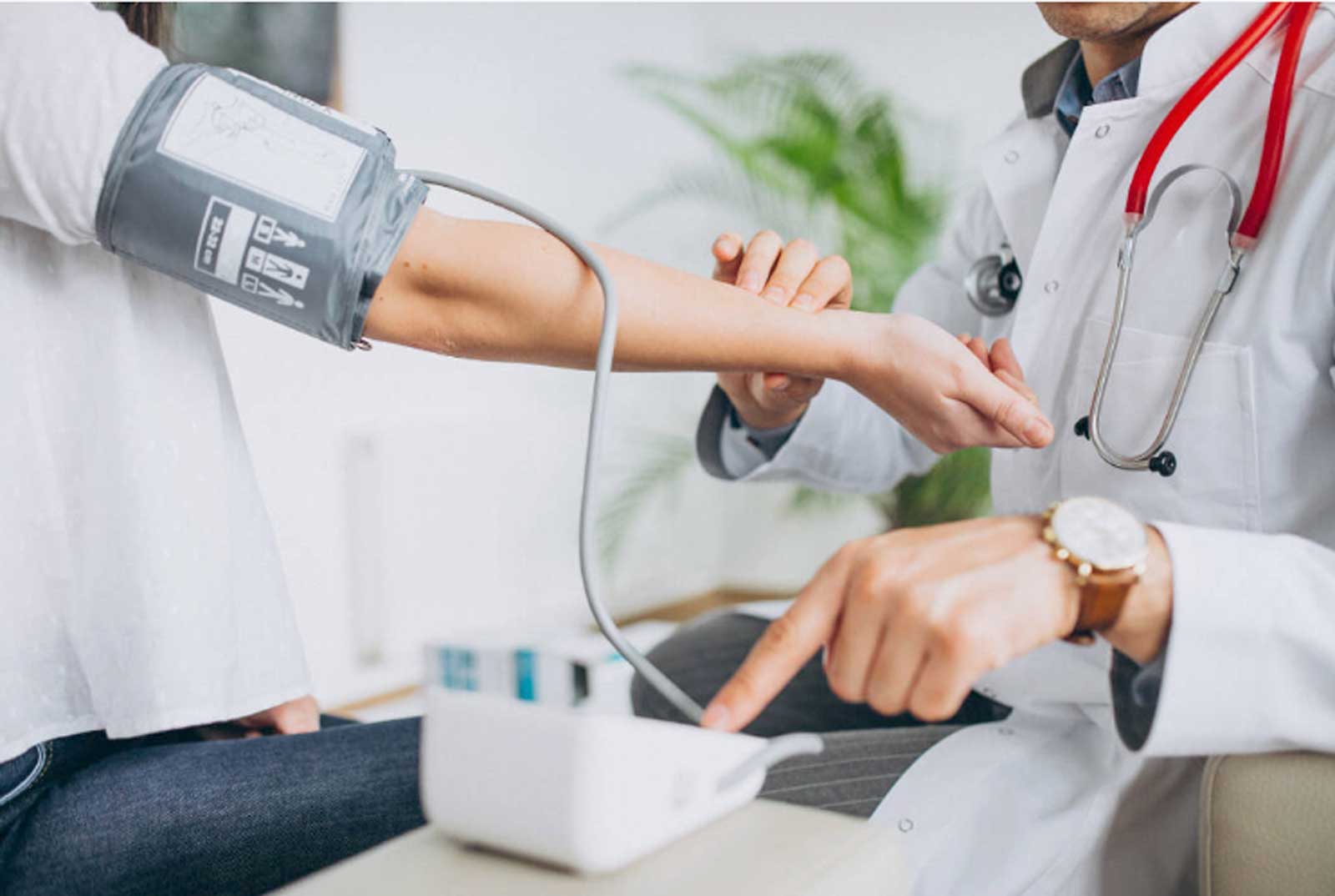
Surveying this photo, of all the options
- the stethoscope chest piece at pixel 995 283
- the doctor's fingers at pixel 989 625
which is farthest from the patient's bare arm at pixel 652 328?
the stethoscope chest piece at pixel 995 283

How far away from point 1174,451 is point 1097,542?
325 millimetres

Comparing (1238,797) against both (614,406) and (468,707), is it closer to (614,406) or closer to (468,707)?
(468,707)

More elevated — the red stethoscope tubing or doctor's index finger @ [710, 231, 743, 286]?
the red stethoscope tubing

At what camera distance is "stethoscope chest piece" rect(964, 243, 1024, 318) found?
3.80ft

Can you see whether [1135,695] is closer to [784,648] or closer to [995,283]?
[784,648]

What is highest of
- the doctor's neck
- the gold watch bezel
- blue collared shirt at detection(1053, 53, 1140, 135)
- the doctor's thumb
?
the doctor's neck

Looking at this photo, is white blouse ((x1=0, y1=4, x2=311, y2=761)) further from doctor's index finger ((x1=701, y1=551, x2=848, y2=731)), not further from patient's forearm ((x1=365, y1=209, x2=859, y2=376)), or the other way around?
doctor's index finger ((x1=701, y1=551, x2=848, y2=731))

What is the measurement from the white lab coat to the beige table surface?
25 cm

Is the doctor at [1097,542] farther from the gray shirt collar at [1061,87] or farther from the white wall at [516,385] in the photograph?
the white wall at [516,385]

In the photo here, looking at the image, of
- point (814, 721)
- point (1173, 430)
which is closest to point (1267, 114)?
point (1173, 430)

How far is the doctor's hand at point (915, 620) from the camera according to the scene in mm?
600

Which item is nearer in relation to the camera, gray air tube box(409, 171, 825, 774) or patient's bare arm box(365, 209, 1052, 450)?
gray air tube box(409, 171, 825, 774)

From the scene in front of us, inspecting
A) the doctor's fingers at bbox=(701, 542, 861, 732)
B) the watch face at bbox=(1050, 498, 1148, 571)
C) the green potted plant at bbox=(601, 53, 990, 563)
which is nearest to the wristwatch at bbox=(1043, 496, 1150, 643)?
the watch face at bbox=(1050, 498, 1148, 571)

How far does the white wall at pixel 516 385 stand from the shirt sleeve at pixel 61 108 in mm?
1749
